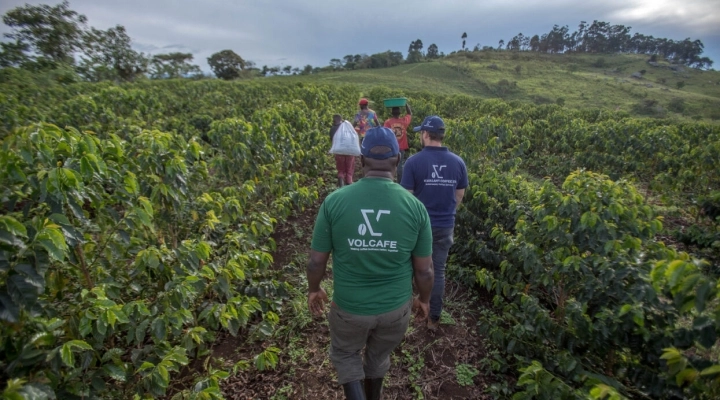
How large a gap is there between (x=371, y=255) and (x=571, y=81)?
Answer: 5006cm

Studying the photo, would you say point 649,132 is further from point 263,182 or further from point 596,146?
point 263,182

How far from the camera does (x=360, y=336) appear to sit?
2.14 metres

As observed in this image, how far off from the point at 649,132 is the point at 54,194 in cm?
1062

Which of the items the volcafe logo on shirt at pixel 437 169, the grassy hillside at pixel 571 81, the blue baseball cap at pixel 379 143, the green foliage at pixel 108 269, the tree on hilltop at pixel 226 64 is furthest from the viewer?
the tree on hilltop at pixel 226 64

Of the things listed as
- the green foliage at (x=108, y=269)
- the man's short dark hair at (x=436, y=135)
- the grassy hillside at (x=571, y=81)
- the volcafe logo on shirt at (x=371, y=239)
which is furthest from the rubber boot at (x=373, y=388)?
the grassy hillside at (x=571, y=81)

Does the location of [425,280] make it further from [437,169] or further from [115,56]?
[115,56]

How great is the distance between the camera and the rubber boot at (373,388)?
7.84 feet

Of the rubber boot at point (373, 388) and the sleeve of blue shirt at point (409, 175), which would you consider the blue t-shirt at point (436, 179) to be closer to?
the sleeve of blue shirt at point (409, 175)

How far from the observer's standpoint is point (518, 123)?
13.9 metres

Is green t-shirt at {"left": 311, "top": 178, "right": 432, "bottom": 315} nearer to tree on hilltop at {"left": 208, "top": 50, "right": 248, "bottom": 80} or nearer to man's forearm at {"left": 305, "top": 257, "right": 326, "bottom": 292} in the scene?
man's forearm at {"left": 305, "top": 257, "right": 326, "bottom": 292}

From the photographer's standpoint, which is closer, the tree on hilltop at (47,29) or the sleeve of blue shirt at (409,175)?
the sleeve of blue shirt at (409,175)

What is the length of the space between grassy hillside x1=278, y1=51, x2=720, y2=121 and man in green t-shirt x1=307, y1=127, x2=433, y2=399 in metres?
32.4

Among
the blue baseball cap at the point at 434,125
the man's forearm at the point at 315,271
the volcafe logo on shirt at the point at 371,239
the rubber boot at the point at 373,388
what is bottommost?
the rubber boot at the point at 373,388

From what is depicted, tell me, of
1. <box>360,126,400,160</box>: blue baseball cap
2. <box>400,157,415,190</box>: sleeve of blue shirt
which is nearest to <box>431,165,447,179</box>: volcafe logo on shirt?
<box>400,157,415,190</box>: sleeve of blue shirt
